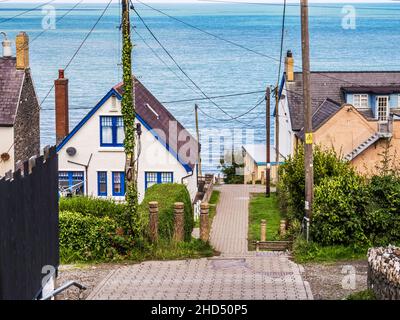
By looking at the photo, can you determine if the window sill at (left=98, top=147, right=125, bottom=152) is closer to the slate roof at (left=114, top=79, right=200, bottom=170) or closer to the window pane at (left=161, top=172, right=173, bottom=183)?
the slate roof at (left=114, top=79, right=200, bottom=170)

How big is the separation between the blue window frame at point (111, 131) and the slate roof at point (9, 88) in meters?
4.72

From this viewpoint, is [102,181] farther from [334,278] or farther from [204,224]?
[334,278]

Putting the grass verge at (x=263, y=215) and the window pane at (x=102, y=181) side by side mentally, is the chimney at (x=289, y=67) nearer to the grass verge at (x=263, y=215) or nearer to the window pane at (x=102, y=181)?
the grass verge at (x=263, y=215)

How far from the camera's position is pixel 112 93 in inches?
1905

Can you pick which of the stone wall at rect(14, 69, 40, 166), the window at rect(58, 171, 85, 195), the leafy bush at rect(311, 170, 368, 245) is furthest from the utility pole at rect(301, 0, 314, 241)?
the stone wall at rect(14, 69, 40, 166)

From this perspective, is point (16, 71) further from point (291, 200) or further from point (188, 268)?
point (188, 268)

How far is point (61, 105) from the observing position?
5653 cm

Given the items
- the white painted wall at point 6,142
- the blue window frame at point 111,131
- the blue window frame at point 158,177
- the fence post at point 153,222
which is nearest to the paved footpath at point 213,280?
the fence post at point 153,222

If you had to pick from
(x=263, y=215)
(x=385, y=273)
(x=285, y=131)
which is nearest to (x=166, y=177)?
(x=263, y=215)

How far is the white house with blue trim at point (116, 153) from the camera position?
49.2 m

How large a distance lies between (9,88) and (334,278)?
30611 mm

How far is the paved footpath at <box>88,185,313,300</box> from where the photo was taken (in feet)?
76.4

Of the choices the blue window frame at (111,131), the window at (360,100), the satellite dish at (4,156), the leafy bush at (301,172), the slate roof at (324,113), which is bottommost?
the leafy bush at (301,172)
